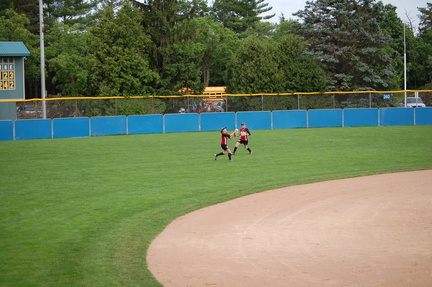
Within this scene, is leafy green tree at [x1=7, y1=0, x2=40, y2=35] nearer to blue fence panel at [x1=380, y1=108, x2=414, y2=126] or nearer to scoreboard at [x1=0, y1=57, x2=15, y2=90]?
scoreboard at [x1=0, y1=57, x2=15, y2=90]

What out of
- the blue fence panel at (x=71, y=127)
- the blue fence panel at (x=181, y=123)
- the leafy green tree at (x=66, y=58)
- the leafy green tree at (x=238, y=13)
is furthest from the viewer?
the leafy green tree at (x=238, y=13)

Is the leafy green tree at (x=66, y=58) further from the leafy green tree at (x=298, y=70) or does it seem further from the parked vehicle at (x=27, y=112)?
the parked vehicle at (x=27, y=112)

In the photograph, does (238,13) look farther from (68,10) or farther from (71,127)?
(71,127)

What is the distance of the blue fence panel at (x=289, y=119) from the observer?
43.0 m

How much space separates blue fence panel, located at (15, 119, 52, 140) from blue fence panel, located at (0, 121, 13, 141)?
36 centimetres

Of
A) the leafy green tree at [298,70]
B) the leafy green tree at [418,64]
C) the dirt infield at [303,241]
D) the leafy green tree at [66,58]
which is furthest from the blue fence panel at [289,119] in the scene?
the leafy green tree at [418,64]

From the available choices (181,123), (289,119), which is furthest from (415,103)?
(181,123)

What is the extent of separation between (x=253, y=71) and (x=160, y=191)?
1598 inches

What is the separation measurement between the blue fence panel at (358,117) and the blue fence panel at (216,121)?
29.2 ft

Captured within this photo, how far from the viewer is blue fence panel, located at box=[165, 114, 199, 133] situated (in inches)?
1618

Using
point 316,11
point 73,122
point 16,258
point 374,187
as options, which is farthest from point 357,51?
point 16,258

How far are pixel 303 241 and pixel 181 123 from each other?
30699mm

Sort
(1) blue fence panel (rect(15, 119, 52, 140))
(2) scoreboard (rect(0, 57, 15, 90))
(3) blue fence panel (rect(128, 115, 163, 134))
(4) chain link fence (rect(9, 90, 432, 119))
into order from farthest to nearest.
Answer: (2) scoreboard (rect(0, 57, 15, 90)), (3) blue fence panel (rect(128, 115, 163, 134)), (4) chain link fence (rect(9, 90, 432, 119)), (1) blue fence panel (rect(15, 119, 52, 140))

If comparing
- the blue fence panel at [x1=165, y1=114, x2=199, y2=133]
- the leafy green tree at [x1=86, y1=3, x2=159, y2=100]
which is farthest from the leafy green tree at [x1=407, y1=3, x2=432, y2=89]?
the blue fence panel at [x1=165, y1=114, x2=199, y2=133]
